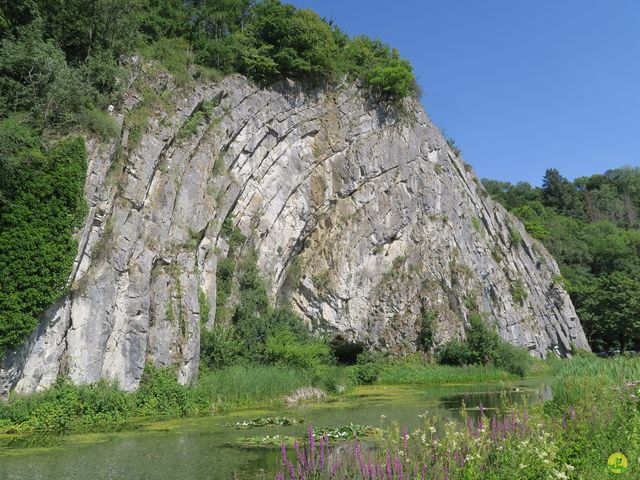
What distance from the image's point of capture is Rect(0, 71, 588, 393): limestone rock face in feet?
68.0

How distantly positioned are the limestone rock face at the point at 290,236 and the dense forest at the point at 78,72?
3.81 feet

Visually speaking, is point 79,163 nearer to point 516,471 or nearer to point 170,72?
point 170,72

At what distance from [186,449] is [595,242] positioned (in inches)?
3023

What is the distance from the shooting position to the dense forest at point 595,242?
60875 millimetres

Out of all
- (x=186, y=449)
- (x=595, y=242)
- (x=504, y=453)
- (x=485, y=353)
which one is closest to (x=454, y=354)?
(x=485, y=353)

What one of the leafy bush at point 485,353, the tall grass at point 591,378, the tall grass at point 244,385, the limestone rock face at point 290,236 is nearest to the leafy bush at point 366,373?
the limestone rock face at point 290,236

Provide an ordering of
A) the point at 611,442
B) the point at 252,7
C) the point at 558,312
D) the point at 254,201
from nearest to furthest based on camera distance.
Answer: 1. the point at 611,442
2. the point at 254,201
3. the point at 252,7
4. the point at 558,312

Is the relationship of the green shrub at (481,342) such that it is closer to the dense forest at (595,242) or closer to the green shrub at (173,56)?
the dense forest at (595,242)

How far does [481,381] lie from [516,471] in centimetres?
2931

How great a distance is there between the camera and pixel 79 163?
1970 centimetres

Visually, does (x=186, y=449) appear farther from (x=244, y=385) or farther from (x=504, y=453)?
(x=244, y=385)

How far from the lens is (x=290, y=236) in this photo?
35.6 meters

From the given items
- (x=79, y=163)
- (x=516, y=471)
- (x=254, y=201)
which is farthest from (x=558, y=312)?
Result: (x=516, y=471)

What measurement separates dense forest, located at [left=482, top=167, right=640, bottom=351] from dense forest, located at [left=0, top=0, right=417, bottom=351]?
3642 cm
